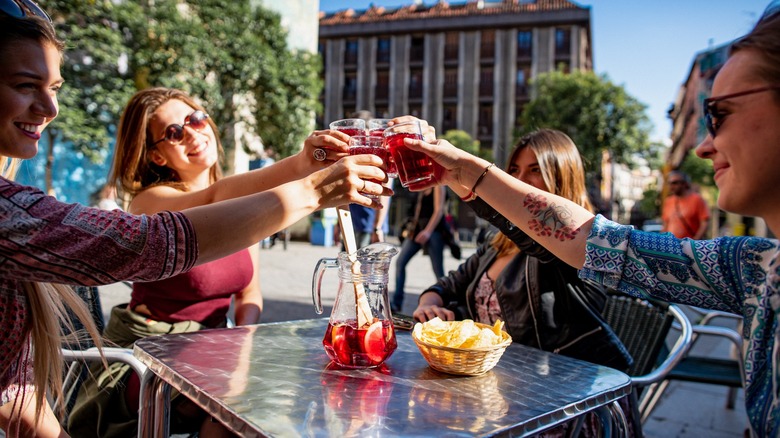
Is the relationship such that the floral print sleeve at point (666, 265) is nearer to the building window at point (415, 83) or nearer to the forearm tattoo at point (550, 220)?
the forearm tattoo at point (550, 220)

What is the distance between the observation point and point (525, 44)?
3591 centimetres

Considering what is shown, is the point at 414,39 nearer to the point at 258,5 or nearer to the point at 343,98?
the point at 343,98

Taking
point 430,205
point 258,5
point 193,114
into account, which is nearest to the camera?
point 193,114

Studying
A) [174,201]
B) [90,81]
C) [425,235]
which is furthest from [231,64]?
[174,201]

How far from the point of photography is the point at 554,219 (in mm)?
1417

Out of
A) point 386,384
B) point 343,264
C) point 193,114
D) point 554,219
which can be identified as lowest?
point 386,384

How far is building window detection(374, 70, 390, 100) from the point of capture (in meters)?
38.1

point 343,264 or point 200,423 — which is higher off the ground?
point 343,264

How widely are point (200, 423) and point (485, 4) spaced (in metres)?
40.5

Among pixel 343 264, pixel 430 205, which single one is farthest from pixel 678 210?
pixel 343 264

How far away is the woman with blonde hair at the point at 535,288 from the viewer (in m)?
1.92

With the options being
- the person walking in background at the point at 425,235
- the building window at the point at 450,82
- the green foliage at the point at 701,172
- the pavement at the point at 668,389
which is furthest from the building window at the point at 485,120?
the person walking in background at the point at 425,235

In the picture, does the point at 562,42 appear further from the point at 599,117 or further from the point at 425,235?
the point at 425,235

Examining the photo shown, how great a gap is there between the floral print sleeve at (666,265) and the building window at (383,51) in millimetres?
38365
